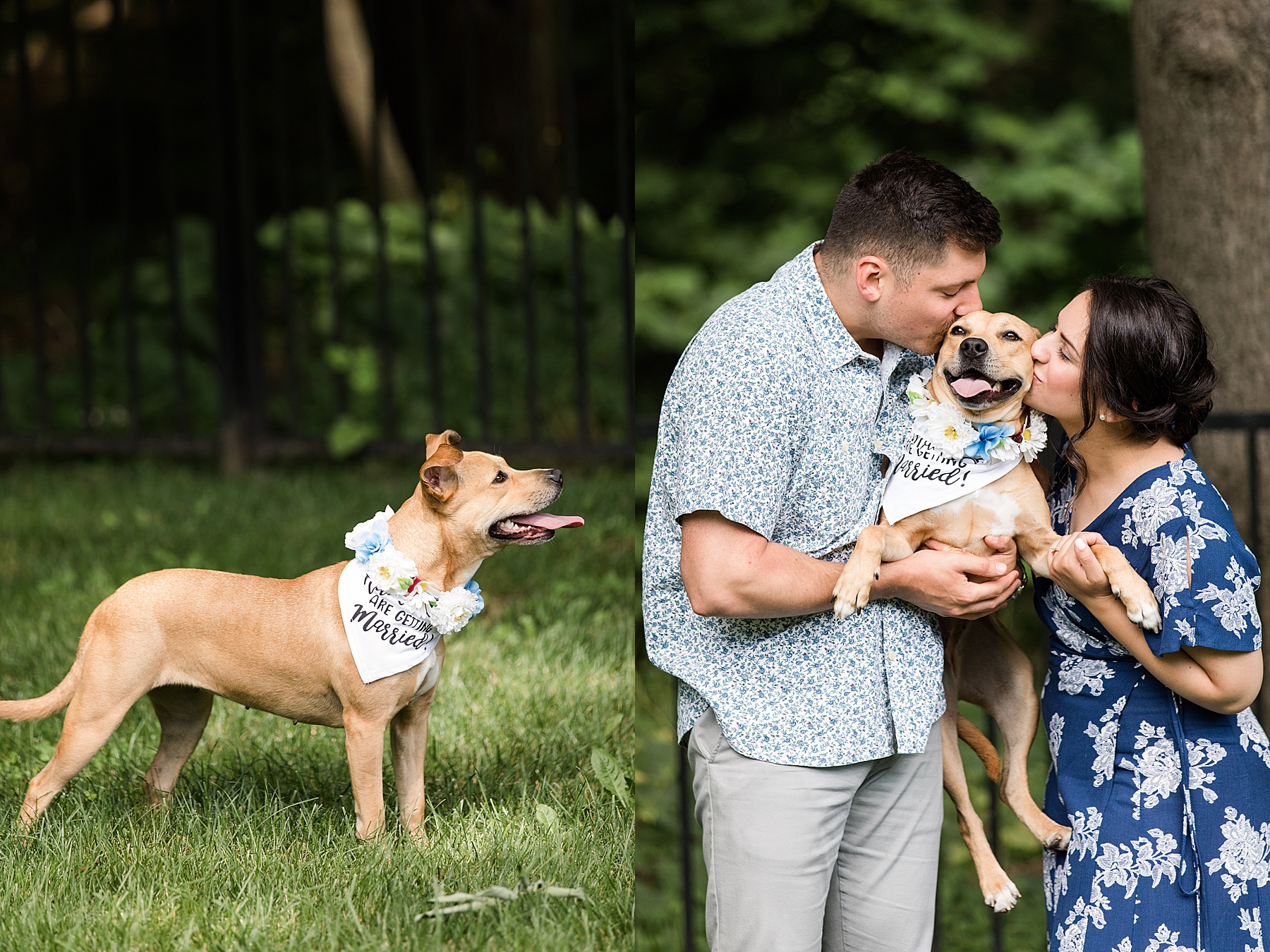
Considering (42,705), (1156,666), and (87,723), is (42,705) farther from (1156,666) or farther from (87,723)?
(1156,666)

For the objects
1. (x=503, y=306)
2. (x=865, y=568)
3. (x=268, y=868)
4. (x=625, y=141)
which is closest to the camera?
(x=865, y=568)

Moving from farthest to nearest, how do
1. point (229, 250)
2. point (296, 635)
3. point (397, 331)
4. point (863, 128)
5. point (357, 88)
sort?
point (863, 128) → point (357, 88) → point (397, 331) → point (229, 250) → point (296, 635)

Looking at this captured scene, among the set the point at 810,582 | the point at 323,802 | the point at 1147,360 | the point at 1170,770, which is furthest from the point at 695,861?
the point at 1147,360

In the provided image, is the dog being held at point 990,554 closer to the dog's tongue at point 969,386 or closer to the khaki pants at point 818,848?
the dog's tongue at point 969,386

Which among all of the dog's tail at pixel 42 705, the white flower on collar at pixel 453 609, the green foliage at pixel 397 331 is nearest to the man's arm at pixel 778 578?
the white flower on collar at pixel 453 609

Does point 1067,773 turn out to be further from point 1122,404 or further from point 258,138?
point 258,138

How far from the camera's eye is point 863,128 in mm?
10773

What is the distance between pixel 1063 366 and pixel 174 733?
2252 millimetres

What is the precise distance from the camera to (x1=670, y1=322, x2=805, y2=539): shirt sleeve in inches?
87.6

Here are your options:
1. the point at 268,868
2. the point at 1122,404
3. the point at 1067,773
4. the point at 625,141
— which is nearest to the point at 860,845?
the point at 1067,773

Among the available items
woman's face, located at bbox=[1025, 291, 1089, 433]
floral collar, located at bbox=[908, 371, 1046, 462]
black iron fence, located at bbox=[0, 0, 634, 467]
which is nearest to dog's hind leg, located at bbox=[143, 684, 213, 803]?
floral collar, located at bbox=[908, 371, 1046, 462]

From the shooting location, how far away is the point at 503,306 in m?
8.47

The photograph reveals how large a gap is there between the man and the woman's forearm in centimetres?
23

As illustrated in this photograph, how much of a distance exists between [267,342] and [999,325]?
25.6ft
